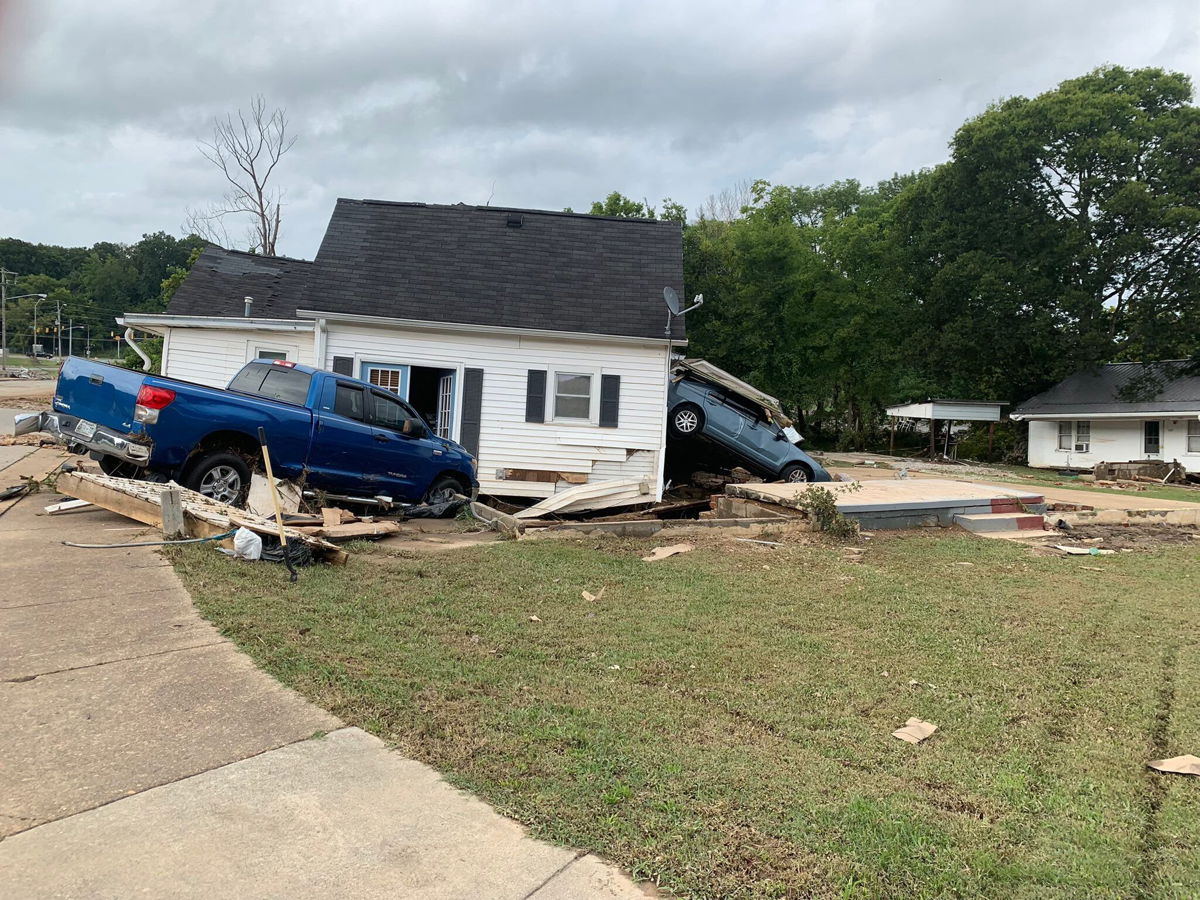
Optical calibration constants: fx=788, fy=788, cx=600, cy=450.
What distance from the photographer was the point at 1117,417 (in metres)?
32.8

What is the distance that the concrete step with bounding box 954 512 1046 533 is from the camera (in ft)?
42.1

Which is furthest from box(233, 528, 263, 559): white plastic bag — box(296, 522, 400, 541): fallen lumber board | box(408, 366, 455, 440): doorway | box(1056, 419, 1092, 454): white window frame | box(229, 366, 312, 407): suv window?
box(1056, 419, 1092, 454): white window frame

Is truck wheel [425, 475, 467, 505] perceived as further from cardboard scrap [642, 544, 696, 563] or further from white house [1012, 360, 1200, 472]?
white house [1012, 360, 1200, 472]

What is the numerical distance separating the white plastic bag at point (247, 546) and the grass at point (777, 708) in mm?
174

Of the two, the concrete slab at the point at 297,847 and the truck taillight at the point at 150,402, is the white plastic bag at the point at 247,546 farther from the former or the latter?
the concrete slab at the point at 297,847

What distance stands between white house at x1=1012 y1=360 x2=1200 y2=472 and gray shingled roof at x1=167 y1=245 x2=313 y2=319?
1237 inches

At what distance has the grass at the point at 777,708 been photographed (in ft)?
9.39

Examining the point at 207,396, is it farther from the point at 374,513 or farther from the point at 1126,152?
the point at 1126,152

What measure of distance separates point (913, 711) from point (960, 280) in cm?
3459

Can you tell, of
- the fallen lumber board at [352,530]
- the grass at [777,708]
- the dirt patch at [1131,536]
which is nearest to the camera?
the grass at [777,708]

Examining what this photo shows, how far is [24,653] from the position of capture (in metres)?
4.56

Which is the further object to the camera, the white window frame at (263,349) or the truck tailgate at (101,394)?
the white window frame at (263,349)

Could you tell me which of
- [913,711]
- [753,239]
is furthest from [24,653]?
[753,239]

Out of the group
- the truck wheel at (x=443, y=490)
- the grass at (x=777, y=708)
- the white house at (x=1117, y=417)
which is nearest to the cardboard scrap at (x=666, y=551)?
the grass at (x=777, y=708)
